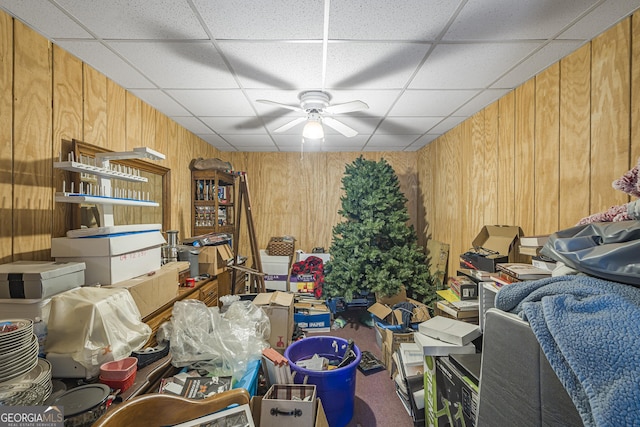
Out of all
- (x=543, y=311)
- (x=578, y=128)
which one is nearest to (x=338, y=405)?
(x=543, y=311)

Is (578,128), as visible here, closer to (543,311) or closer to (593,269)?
(593,269)

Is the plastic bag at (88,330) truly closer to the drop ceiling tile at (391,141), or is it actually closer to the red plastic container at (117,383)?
the red plastic container at (117,383)

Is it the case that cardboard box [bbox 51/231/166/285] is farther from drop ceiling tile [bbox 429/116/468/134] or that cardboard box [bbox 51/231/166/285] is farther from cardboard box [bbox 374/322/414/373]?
drop ceiling tile [bbox 429/116/468/134]

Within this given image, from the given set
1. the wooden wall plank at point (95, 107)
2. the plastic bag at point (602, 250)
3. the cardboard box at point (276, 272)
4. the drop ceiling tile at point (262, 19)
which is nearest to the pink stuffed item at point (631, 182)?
the plastic bag at point (602, 250)

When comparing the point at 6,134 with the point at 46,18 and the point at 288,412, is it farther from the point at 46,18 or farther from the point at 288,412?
the point at 288,412

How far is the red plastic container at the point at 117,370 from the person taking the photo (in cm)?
128

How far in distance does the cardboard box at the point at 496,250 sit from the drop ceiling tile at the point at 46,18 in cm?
298

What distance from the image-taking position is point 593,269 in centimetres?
91

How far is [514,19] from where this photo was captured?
4.95 ft

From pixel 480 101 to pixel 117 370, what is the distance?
3.21m

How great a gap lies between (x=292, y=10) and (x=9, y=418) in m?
1.92

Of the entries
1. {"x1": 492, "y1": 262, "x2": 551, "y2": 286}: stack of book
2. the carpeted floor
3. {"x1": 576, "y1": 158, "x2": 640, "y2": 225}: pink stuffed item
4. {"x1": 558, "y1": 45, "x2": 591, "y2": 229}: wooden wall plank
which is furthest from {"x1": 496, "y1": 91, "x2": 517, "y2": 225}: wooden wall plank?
the carpeted floor

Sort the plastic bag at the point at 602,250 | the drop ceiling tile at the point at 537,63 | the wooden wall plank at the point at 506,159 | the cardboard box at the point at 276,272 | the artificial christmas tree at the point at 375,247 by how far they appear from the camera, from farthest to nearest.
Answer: the cardboard box at the point at 276,272 → the artificial christmas tree at the point at 375,247 → the wooden wall plank at the point at 506,159 → the drop ceiling tile at the point at 537,63 → the plastic bag at the point at 602,250

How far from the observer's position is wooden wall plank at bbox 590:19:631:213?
1.51 meters
